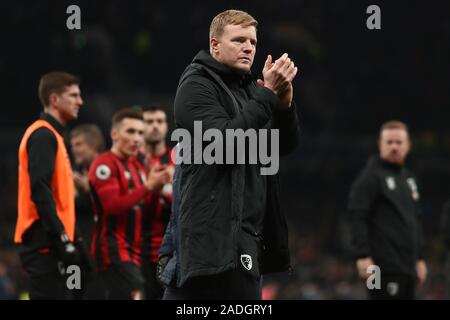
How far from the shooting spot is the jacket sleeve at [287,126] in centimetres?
502

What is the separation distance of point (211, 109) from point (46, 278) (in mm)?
2610

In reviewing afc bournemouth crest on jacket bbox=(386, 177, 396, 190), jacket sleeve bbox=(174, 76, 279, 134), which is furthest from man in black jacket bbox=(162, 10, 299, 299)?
afc bournemouth crest on jacket bbox=(386, 177, 396, 190)

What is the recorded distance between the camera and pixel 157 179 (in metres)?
7.54

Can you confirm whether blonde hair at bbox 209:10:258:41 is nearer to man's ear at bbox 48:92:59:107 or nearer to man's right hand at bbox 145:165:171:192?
man's ear at bbox 48:92:59:107

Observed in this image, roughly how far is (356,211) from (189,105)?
452 cm

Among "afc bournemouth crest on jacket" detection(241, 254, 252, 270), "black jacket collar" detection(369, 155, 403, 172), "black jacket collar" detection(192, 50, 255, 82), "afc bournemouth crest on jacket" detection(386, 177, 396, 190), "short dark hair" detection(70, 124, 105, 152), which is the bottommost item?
"afc bournemouth crest on jacket" detection(241, 254, 252, 270)

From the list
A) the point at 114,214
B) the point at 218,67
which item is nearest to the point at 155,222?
the point at 114,214

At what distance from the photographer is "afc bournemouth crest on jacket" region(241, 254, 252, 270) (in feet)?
15.5

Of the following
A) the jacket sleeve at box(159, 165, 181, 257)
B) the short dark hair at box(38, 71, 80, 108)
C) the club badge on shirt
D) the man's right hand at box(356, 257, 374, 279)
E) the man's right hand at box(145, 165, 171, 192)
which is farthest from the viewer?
the man's right hand at box(356, 257, 374, 279)

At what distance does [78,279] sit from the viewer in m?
7.12

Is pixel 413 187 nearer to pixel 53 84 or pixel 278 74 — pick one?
pixel 53 84

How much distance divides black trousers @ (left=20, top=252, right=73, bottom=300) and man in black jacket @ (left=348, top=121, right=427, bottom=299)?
3015mm

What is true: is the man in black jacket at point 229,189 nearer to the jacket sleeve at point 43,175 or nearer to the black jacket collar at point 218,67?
the black jacket collar at point 218,67

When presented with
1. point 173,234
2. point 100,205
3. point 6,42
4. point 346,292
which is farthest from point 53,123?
point 6,42
